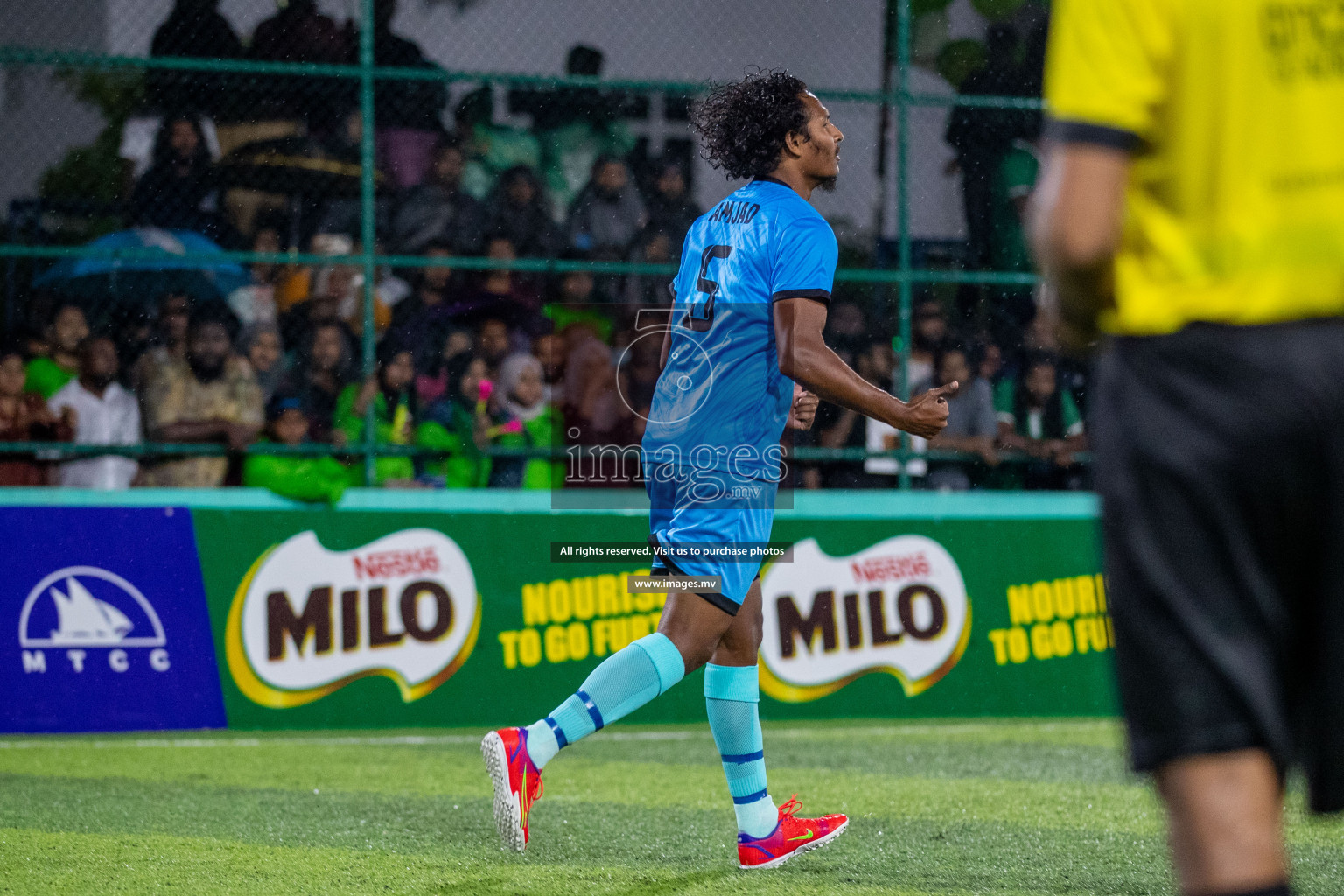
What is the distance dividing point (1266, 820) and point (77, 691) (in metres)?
6.51

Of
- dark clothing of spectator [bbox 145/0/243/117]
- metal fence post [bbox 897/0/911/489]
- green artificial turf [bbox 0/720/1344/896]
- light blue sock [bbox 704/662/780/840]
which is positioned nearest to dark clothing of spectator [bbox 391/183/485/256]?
dark clothing of spectator [bbox 145/0/243/117]

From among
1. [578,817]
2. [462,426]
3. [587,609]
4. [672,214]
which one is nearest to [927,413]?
[578,817]

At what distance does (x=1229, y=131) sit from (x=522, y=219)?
733cm

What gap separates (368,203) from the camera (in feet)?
27.4

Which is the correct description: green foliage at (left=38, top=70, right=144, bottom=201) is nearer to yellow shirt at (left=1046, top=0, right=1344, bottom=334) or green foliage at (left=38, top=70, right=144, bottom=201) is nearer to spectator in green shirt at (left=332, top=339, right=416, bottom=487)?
spectator in green shirt at (left=332, top=339, right=416, bottom=487)

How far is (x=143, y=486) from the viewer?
7.72m

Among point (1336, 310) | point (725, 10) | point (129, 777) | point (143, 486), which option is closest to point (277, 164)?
point (143, 486)

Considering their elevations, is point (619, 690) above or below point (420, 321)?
below

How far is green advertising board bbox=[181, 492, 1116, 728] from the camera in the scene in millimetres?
7285

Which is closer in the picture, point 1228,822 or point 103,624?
point 1228,822

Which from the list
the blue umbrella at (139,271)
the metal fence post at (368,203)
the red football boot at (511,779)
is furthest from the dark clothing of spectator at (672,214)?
the red football boot at (511,779)

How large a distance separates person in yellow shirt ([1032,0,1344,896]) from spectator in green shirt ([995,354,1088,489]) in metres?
7.04

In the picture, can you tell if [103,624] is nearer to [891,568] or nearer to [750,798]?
[891,568]

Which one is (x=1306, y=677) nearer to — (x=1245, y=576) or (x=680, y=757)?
(x=1245, y=576)
